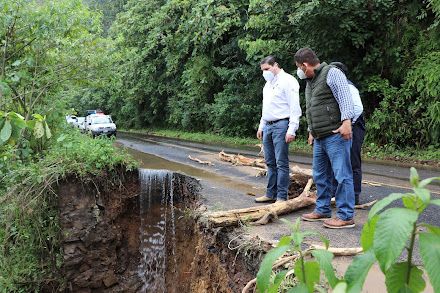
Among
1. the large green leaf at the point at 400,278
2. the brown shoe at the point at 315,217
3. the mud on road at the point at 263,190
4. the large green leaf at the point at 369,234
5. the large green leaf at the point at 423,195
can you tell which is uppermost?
the large green leaf at the point at 423,195

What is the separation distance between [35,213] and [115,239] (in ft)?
5.16

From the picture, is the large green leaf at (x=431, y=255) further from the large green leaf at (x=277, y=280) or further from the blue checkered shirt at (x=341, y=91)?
the blue checkered shirt at (x=341, y=91)

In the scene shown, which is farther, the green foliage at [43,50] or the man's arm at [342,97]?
the green foliage at [43,50]

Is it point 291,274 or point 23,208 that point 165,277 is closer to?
point 23,208

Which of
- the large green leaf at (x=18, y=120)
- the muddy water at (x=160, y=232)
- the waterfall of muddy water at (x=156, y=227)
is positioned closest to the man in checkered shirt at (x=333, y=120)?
the muddy water at (x=160, y=232)

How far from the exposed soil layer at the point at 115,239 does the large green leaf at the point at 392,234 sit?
4.19m

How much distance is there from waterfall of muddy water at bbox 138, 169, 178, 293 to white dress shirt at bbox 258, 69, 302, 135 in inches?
127

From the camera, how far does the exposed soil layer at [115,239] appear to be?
620 cm

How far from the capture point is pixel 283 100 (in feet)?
17.1

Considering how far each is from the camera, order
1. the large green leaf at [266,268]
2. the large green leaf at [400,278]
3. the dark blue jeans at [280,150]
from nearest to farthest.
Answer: the large green leaf at [400,278] < the large green leaf at [266,268] < the dark blue jeans at [280,150]

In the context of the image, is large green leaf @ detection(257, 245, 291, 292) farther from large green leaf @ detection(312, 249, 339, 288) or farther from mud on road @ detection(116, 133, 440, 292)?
mud on road @ detection(116, 133, 440, 292)

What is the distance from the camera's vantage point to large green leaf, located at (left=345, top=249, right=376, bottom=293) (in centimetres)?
103

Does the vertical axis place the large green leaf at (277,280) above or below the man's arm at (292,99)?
below

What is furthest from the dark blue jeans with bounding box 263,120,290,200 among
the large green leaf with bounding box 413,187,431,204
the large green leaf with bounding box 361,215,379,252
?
the large green leaf with bounding box 413,187,431,204
